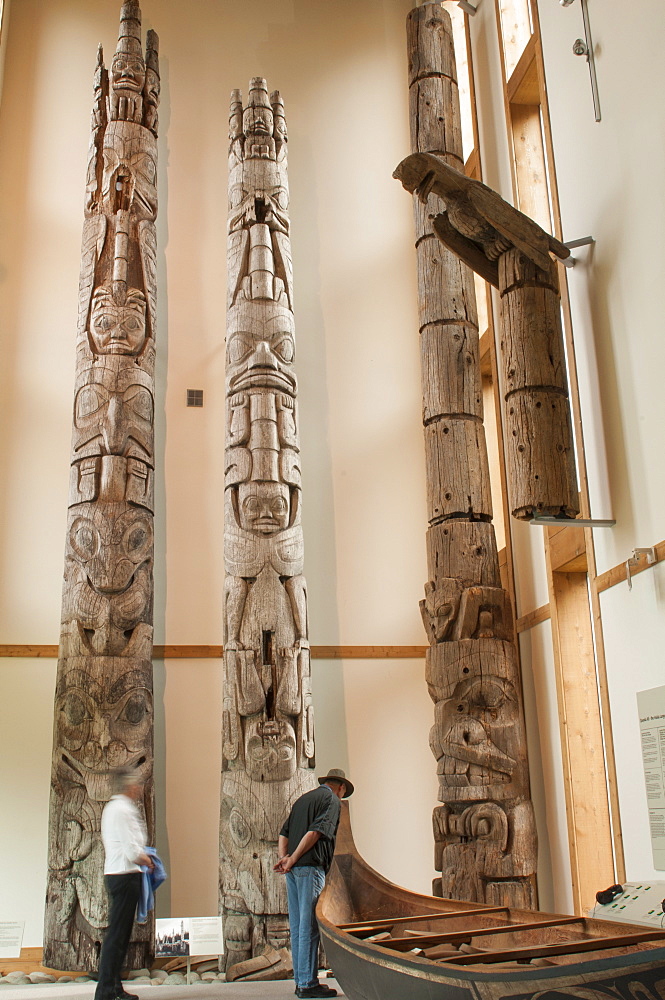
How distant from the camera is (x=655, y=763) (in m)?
4.51

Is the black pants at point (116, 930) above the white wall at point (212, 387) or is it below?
below

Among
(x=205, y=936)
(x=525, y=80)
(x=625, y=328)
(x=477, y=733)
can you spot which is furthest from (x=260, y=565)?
(x=525, y=80)

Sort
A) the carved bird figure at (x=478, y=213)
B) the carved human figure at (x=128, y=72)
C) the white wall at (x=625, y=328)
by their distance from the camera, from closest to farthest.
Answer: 1. the white wall at (x=625, y=328)
2. the carved bird figure at (x=478, y=213)
3. the carved human figure at (x=128, y=72)

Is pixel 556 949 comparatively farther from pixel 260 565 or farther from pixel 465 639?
pixel 260 565

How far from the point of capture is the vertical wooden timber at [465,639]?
5.58 m

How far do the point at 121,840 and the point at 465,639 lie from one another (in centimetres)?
254

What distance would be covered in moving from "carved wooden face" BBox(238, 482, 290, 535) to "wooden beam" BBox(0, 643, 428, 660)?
4.58 ft

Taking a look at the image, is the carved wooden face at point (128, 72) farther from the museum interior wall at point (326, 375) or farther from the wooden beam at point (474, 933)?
the wooden beam at point (474, 933)

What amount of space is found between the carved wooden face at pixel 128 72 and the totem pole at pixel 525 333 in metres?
3.64

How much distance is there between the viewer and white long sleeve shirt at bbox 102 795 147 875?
4352 mm

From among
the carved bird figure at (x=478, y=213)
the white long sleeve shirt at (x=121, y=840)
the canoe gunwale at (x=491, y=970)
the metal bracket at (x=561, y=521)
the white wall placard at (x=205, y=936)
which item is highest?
the carved bird figure at (x=478, y=213)

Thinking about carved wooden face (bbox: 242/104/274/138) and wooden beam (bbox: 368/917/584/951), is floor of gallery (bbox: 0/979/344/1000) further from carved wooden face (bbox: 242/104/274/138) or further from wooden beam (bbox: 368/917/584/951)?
carved wooden face (bbox: 242/104/274/138)

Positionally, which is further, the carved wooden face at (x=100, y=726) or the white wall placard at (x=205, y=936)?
the carved wooden face at (x=100, y=726)

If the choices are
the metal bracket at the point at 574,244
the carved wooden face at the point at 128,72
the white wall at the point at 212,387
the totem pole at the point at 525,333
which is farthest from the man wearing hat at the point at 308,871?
the carved wooden face at the point at 128,72
